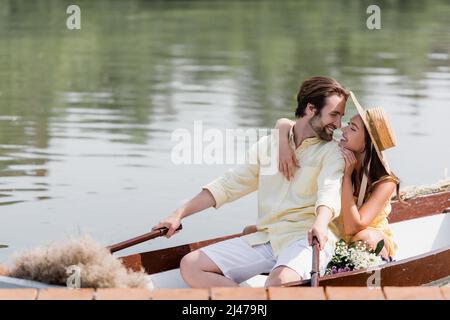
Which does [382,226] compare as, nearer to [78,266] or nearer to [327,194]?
[327,194]

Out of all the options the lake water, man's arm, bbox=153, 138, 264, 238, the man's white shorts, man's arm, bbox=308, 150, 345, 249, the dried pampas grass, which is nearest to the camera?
the dried pampas grass

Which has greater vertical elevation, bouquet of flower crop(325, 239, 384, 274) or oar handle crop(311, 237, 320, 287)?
oar handle crop(311, 237, 320, 287)

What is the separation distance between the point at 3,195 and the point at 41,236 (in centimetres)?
126

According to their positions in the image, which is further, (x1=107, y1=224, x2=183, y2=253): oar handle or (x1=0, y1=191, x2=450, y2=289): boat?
(x1=107, y1=224, x2=183, y2=253): oar handle

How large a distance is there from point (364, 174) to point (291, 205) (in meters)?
0.41

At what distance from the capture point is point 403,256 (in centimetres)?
659

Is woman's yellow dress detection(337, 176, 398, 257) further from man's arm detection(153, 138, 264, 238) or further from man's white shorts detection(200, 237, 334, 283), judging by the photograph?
man's arm detection(153, 138, 264, 238)

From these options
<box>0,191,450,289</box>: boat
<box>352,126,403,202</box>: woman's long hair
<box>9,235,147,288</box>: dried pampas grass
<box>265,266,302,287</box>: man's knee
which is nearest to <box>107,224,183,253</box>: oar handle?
<box>0,191,450,289</box>: boat

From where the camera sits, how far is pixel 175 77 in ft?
53.0

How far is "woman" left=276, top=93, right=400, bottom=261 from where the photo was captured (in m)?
5.46

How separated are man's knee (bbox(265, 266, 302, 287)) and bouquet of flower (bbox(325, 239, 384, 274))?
1.26 ft

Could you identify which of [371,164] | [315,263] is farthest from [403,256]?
[315,263]

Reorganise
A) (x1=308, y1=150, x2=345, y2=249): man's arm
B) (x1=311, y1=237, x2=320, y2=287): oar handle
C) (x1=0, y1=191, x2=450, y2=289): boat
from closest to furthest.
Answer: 1. (x1=311, y1=237, x2=320, y2=287): oar handle
2. (x1=308, y1=150, x2=345, y2=249): man's arm
3. (x1=0, y1=191, x2=450, y2=289): boat

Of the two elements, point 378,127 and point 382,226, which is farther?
point 382,226
